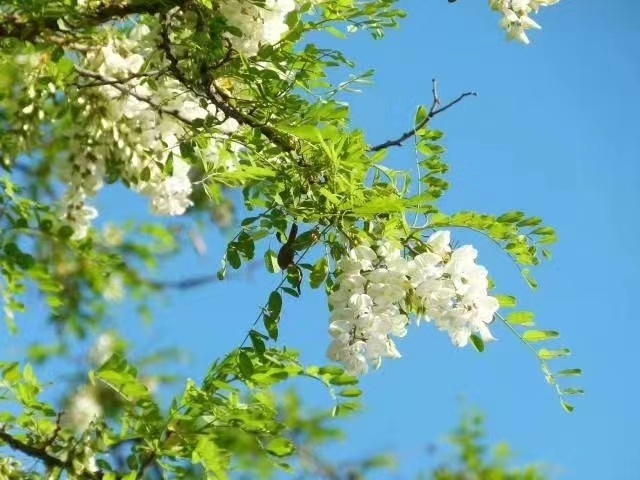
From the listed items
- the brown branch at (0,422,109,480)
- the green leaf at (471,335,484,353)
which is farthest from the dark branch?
the green leaf at (471,335,484,353)

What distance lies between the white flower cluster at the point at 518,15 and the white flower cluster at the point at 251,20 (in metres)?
0.40

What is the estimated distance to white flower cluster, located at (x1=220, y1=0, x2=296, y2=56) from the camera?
4.78 ft

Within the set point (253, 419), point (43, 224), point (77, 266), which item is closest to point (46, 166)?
point (77, 266)

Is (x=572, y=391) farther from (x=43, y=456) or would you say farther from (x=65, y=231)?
(x=65, y=231)

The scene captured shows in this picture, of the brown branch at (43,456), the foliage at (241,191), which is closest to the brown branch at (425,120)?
the foliage at (241,191)

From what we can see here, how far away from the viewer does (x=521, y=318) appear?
143cm

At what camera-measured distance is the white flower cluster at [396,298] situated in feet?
4.46

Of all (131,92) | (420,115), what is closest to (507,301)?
(420,115)

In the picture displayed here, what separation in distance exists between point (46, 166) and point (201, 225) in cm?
64

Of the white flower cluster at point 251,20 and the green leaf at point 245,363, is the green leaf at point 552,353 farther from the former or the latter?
the white flower cluster at point 251,20

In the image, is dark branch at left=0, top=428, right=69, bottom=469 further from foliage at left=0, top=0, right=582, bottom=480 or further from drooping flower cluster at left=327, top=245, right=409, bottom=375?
drooping flower cluster at left=327, top=245, right=409, bottom=375

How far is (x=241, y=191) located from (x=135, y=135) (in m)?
0.36

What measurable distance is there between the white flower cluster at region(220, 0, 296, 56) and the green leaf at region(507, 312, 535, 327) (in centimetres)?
50

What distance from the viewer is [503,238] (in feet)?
4.74
